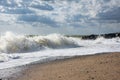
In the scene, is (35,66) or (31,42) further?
(31,42)

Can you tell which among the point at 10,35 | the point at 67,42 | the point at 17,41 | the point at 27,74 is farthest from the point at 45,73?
the point at 67,42

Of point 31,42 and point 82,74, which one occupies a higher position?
point 82,74

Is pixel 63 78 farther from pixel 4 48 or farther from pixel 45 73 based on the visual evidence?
pixel 4 48

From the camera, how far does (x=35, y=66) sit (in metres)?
14.9

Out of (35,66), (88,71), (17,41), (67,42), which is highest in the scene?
(88,71)

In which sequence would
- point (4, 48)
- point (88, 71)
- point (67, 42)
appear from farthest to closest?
point (67, 42), point (4, 48), point (88, 71)

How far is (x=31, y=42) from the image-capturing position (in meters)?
32.5

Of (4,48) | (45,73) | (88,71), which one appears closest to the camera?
(88,71)

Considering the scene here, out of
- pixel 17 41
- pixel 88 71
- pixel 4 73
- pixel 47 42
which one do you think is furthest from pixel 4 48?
pixel 88 71

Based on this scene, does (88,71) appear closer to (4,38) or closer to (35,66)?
(35,66)

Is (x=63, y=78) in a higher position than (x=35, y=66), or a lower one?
higher

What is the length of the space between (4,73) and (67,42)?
26012mm

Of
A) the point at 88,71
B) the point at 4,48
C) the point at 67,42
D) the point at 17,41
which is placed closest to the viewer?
the point at 88,71

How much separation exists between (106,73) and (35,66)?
15.6 ft
